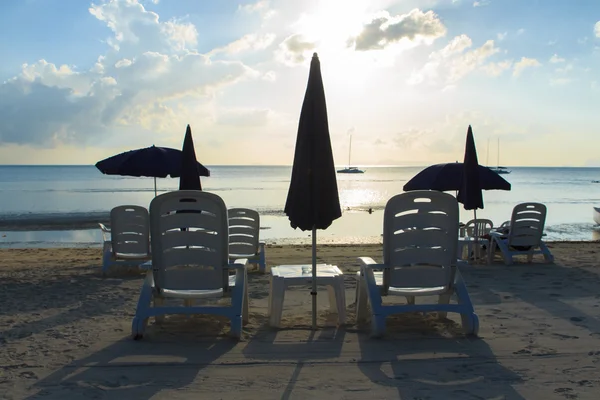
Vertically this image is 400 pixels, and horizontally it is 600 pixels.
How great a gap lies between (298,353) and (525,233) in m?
6.09

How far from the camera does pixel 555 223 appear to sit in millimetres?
21188

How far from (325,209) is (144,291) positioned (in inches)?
58.9

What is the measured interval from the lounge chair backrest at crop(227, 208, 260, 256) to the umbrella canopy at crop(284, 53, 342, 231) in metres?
3.78

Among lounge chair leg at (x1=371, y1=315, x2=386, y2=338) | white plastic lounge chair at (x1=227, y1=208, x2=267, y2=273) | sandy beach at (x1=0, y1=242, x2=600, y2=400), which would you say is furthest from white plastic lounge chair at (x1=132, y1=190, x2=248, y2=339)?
white plastic lounge chair at (x1=227, y1=208, x2=267, y2=273)

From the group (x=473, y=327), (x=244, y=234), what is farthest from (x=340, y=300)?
(x=244, y=234)

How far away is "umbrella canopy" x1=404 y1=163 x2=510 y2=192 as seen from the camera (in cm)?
917

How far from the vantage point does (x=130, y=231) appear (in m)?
7.69

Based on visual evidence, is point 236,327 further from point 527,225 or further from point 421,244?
point 527,225

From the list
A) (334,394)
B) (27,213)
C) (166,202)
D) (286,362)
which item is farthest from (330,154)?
(27,213)

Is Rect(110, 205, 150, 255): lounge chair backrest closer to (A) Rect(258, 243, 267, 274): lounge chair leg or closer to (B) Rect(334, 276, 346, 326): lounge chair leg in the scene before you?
(A) Rect(258, 243, 267, 274): lounge chair leg

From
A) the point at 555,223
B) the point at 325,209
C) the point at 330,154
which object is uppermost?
the point at 330,154

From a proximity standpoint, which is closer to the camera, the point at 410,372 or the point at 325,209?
the point at 410,372

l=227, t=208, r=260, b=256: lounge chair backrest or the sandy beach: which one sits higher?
l=227, t=208, r=260, b=256: lounge chair backrest

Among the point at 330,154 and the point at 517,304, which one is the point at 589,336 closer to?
the point at 517,304
